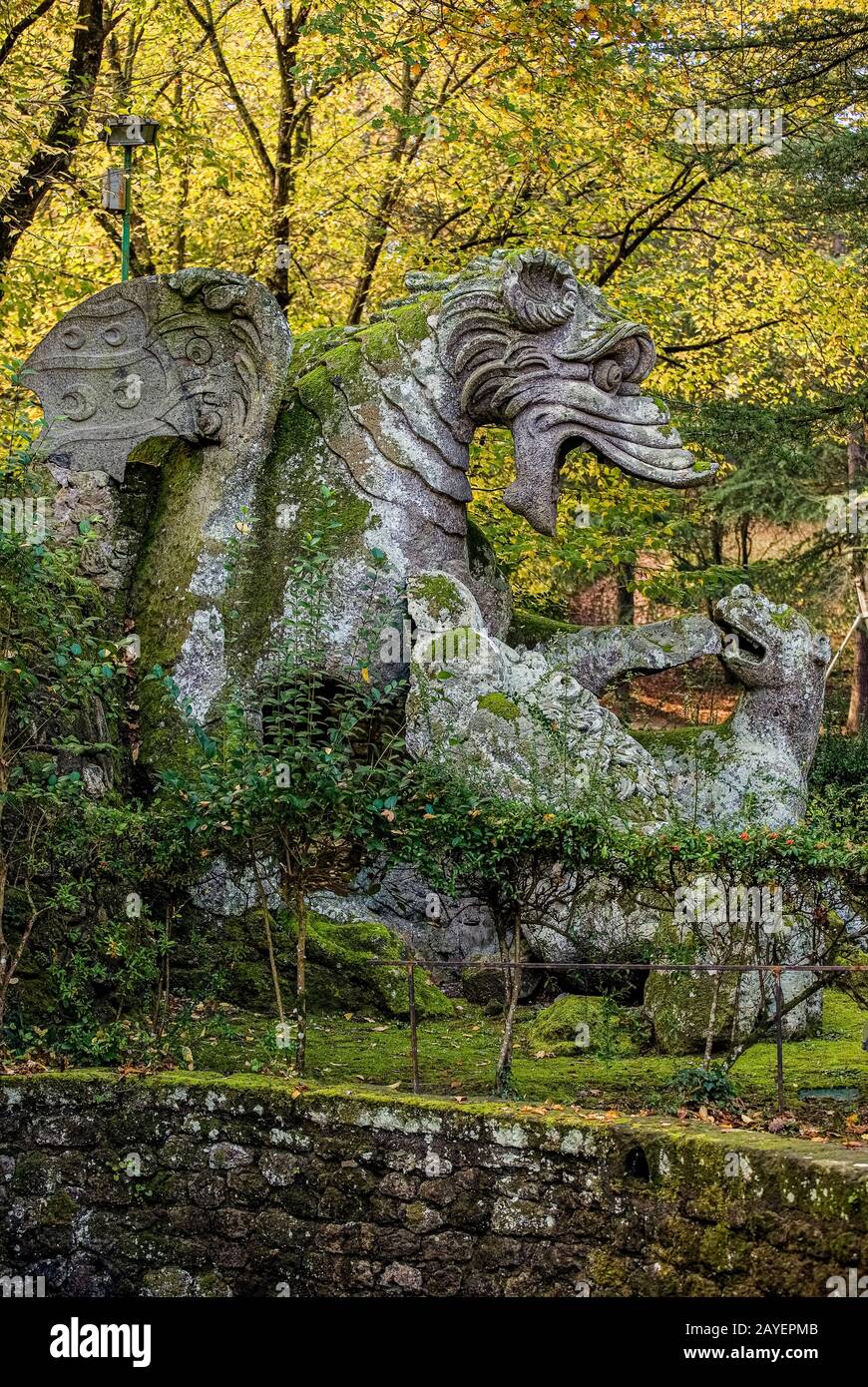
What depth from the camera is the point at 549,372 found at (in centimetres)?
1005

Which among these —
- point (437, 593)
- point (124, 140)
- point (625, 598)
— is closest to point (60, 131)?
point (124, 140)

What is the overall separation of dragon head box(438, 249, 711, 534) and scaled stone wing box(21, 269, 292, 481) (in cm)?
109

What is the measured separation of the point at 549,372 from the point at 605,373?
0.32 meters

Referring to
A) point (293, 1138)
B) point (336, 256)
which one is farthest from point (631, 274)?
point (293, 1138)

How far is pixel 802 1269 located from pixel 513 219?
12.4 m

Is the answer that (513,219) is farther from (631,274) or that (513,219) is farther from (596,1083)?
(596,1083)

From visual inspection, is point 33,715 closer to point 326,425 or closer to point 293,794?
point 293,794

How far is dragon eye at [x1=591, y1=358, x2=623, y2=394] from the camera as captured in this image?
10078mm

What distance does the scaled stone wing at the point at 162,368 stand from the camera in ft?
33.6

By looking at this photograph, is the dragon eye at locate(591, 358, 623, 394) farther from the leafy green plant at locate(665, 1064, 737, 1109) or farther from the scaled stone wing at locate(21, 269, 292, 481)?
the leafy green plant at locate(665, 1064, 737, 1109)

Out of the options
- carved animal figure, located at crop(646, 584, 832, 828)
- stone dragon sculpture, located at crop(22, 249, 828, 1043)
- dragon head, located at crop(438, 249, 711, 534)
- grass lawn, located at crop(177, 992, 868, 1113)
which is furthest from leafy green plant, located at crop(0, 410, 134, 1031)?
carved animal figure, located at crop(646, 584, 832, 828)

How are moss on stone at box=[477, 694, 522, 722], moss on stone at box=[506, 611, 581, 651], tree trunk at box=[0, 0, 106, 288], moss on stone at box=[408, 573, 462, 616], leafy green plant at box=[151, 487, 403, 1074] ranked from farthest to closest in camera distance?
tree trunk at box=[0, 0, 106, 288] < moss on stone at box=[506, 611, 581, 651] < moss on stone at box=[408, 573, 462, 616] < moss on stone at box=[477, 694, 522, 722] < leafy green plant at box=[151, 487, 403, 1074]

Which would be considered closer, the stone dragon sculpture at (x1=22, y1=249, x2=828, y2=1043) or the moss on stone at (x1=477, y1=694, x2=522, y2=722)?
the moss on stone at (x1=477, y1=694, x2=522, y2=722)

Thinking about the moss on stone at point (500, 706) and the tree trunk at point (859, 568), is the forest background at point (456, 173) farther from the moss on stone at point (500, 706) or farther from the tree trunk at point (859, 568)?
the moss on stone at point (500, 706)
